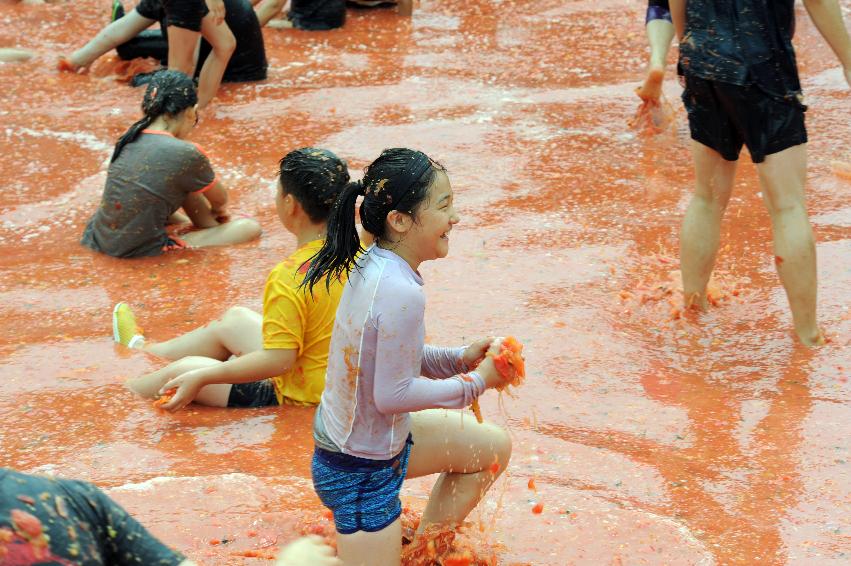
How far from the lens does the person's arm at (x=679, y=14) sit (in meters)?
4.72

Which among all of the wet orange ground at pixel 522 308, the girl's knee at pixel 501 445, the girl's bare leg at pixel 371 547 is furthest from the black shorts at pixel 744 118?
the girl's bare leg at pixel 371 547

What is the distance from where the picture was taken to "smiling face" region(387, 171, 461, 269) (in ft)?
9.66

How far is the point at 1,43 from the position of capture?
32.2 feet

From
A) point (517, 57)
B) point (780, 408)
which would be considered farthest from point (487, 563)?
point (517, 57)

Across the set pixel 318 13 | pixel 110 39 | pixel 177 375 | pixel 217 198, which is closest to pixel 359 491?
pixel 177 375

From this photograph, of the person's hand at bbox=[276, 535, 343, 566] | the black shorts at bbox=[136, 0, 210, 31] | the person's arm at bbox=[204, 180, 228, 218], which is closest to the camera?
the person's hand at bbox=[276, 535, 343, 566]

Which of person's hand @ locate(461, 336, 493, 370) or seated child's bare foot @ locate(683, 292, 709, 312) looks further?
seated child's bare foot @ locate(683, 292, 709, 312)

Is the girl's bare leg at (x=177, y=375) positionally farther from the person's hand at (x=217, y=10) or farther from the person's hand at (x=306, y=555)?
the person's hand at (x=217, y=10)

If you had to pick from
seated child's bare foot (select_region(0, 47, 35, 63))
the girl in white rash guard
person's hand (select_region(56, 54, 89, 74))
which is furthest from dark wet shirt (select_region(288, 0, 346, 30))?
the girl in white rash guard

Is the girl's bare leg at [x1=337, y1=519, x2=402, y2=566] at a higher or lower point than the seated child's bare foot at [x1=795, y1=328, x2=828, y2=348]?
higher

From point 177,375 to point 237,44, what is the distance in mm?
4805

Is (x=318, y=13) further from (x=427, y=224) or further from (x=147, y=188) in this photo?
(x=427, y=224)

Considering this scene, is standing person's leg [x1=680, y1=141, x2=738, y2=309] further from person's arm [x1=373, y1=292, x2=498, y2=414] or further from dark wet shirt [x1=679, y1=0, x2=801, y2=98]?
person's arm [x1=373, y1=292, x2=498, y2=414]

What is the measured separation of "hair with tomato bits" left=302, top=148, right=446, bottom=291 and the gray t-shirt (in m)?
3.19
